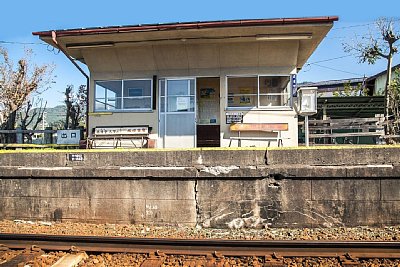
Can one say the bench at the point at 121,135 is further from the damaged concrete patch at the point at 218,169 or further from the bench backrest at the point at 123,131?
the damaged concrete patch at the point at 218,169

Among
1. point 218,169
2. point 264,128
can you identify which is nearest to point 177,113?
point 264,128

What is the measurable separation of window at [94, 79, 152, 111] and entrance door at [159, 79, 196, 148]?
0.58 m

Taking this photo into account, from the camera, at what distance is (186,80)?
40.4ft

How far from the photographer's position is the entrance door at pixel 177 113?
477 inches

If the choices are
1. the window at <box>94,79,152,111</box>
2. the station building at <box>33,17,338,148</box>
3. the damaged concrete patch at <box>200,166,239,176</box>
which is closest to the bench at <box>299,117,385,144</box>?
Result: the station building at <box>33,17,338,148</box>

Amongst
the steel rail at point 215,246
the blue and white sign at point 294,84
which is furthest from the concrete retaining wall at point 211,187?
the blue and white sign at point 294,84

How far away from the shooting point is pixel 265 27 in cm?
1046

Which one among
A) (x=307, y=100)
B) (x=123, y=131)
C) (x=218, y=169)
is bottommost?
(x=218, y=169)

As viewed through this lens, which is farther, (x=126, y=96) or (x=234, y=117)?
(x=126, y=96)

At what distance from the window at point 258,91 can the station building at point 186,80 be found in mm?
35

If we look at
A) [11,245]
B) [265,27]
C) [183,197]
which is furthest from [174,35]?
[11,245]

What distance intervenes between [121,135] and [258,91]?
16.9ft

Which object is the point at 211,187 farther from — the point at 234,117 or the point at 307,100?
the point at 234,117

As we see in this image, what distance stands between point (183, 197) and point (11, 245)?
3285 mm
